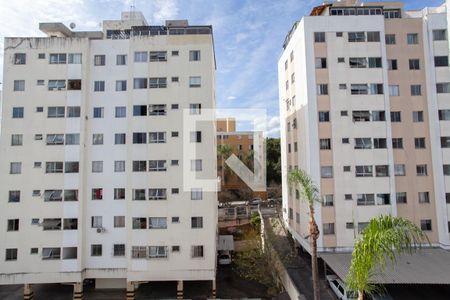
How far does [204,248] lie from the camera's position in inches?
934

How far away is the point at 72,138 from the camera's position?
24.4 meters

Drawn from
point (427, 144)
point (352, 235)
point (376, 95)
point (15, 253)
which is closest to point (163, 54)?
point (376, 95)

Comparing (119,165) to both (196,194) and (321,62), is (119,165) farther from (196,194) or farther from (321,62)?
(321,62)

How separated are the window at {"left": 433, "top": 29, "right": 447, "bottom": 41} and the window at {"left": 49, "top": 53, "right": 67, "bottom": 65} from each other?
3281cm

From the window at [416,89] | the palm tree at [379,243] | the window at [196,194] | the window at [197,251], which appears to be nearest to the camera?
the palm tree at [379,243]

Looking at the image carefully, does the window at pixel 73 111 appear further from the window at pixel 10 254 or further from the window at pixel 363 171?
the window at pixel 363 171

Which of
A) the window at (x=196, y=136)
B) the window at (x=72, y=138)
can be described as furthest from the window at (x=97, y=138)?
the window at (x=196, y=136)

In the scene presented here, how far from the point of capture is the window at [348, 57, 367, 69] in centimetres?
2520

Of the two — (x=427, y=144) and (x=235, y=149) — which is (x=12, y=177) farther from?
(x=235, y=149)

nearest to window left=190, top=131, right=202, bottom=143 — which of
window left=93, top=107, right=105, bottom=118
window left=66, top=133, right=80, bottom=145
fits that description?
window left=93, top=107, right=105, bottom=118

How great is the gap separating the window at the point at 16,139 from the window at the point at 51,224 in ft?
23.0

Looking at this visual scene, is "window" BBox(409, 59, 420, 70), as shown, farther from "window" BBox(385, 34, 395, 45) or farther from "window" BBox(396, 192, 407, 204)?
"window" BBox(396, 192, 407, 204)

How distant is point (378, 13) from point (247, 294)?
28.0 metres

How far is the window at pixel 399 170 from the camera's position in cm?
2491
